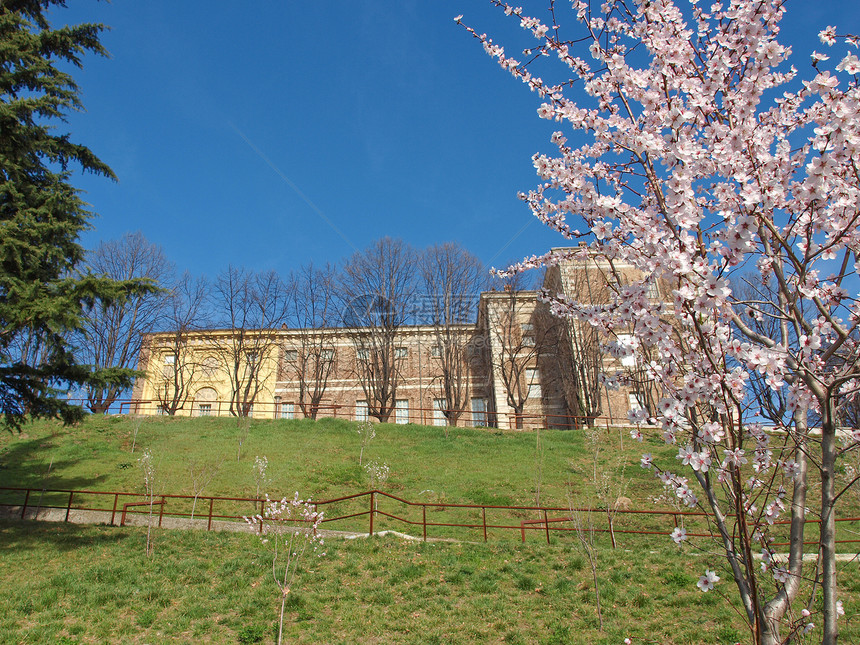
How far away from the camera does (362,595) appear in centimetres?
961

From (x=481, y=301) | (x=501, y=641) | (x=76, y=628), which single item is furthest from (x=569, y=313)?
(x=481, y=301)

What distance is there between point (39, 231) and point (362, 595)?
9978 mm

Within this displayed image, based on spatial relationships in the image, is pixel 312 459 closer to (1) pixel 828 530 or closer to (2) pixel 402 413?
(2) pixel 402 413

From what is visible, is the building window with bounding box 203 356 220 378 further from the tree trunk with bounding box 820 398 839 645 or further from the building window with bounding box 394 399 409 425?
the tree trunk with bounding box 820 398 839 645

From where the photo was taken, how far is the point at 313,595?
954 centimetres

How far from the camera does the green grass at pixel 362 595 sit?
8.13 meters

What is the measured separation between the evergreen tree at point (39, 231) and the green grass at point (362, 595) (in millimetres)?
3644

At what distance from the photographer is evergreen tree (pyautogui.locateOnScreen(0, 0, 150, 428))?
1054cm

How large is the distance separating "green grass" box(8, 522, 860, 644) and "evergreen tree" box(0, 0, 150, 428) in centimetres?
364

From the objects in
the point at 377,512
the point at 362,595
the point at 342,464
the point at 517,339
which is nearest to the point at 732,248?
the point at 362,595

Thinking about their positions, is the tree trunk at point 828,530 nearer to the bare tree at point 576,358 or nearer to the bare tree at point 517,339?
the bare tree at point 576,358

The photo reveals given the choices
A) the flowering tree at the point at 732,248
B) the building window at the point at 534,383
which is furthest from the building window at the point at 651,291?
the building window at the point at 534,383

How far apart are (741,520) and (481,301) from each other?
107ft

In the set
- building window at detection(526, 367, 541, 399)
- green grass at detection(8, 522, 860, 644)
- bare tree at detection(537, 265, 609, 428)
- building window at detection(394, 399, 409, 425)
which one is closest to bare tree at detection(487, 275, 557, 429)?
building window at detection(526, 367, 541, 399)
